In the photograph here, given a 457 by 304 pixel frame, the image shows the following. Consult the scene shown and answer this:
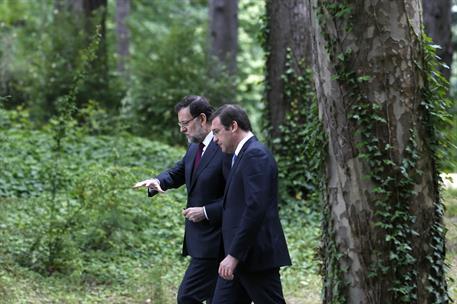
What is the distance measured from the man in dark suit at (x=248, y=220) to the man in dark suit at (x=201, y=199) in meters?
0.45

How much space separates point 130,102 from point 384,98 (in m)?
12.7

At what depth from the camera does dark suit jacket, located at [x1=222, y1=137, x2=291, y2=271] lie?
17.3 feet

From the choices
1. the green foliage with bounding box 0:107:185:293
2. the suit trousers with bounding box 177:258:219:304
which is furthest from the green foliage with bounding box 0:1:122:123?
the suit trousers with bounding box 177:258:219:304

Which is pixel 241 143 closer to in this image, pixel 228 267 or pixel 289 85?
pixel 228 267

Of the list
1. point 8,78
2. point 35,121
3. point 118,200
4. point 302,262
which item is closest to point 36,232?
point 118,200

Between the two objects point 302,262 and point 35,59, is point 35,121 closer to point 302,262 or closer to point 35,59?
point 35,59

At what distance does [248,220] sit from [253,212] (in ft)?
0.21

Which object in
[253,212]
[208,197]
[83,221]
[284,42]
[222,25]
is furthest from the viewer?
[222,25]

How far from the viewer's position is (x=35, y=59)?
17.1 meters

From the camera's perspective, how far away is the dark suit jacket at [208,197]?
616cm

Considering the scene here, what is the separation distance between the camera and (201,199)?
248 inches

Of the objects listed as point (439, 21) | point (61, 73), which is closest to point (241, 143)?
point (439, 21)

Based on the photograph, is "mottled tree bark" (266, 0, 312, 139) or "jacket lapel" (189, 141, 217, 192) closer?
"jacket lapel" (189, 141, 217, 192)

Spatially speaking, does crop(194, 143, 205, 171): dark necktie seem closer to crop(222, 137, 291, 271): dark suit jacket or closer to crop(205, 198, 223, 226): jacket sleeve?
crop(205, 198, 223, 226): jacket sleeve
